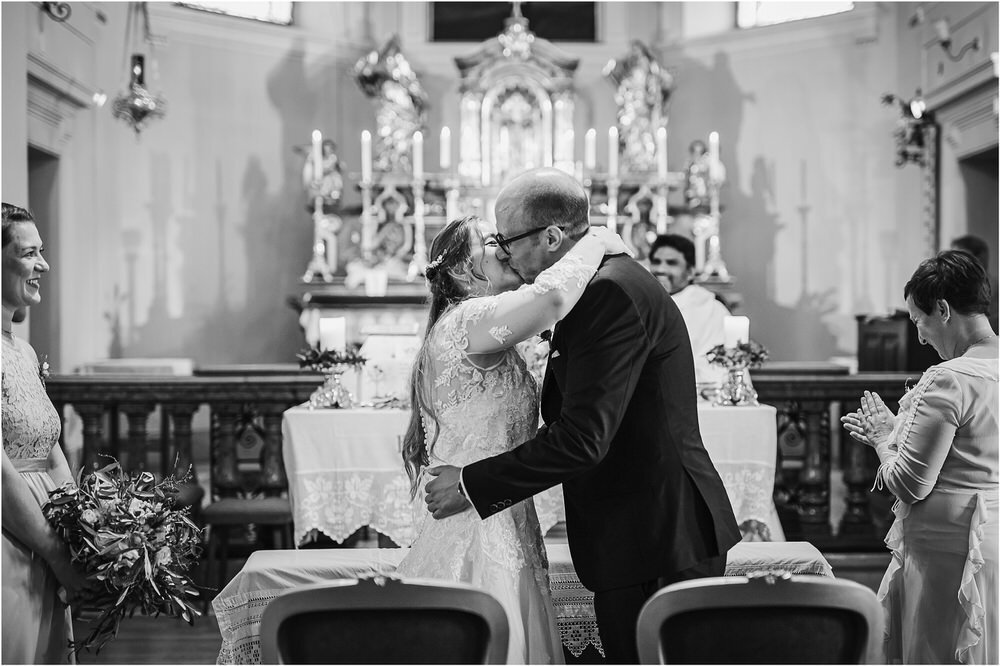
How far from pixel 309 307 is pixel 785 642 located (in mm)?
7587

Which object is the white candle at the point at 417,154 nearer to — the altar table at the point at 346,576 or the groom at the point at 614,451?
the altar table at the point at 346,576

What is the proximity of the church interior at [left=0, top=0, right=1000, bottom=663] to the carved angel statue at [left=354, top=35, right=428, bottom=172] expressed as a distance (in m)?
0.02

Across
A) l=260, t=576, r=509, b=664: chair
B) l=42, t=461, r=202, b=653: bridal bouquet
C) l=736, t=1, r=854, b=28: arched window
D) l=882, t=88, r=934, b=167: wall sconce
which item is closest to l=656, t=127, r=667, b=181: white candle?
l=882, t=88, r=934, b=167: wall sconce

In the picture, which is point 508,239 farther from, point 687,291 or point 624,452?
point 687,291

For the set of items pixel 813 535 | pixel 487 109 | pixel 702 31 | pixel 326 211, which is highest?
pixel 702 31

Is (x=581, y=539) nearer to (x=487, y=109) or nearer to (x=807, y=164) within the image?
(x=487, y=109)

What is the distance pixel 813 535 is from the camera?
5355 millimetres

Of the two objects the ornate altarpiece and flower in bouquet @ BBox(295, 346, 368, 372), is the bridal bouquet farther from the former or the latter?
the ornate altarpiece

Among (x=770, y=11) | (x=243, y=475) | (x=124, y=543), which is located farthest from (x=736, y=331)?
(x=770, y=11)

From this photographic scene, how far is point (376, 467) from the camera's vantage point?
4344 mm

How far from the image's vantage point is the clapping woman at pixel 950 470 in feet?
8.47

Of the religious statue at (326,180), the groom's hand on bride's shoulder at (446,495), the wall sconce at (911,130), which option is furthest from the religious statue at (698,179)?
the groom's hand on bride's shoulder at (446,495)

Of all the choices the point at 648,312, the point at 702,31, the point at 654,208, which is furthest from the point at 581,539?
the point at 702,31

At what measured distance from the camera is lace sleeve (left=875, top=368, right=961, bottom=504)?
258cm
